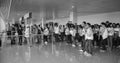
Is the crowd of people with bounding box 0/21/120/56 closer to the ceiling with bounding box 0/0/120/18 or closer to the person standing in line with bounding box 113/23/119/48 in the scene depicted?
the person standing in line with bounding box 113/23/119/48

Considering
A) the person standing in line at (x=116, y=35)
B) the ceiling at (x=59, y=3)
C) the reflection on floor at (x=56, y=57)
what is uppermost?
the ceiling at (x=59, y=3)

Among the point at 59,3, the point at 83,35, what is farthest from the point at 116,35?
the point at 59,3

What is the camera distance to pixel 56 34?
9828 mm

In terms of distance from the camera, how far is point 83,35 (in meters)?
7.08

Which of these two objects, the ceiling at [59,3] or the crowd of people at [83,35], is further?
the ceiling at [59,3]

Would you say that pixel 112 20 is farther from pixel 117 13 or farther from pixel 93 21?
pixel 93 21

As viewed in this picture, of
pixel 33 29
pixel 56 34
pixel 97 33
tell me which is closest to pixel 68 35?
pixel 56 34

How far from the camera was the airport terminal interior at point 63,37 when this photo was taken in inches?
213

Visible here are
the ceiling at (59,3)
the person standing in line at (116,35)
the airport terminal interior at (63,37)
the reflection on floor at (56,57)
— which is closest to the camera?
the reflection on floor at (56,57)

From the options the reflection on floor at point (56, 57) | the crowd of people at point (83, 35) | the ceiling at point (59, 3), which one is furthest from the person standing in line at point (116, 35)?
the ceiling at point (59, 3)

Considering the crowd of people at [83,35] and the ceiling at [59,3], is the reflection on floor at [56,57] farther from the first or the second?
the ceiling at [59,3]

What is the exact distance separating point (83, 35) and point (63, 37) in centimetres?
325

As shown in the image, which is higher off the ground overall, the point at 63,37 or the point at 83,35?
the point at 83,35

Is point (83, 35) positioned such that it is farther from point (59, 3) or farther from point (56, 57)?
point (59, 3)
